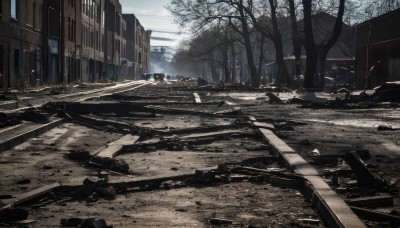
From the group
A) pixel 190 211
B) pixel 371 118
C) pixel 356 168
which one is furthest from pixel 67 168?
pixel 371 118

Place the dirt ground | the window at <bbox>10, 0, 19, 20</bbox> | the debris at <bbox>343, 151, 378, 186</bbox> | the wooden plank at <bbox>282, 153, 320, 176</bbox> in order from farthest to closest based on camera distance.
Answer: the window at <bbox>10, 0, 19, 20</bbox>, the wooden plank at <bbox>282, 153, 320, 176</bbox>, the debris at <bbox>343, 151, 378, 186</bbox>, the dirt ground

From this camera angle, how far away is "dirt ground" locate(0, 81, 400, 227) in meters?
4.02

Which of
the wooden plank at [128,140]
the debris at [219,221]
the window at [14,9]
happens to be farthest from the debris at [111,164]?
the window at [14,9]

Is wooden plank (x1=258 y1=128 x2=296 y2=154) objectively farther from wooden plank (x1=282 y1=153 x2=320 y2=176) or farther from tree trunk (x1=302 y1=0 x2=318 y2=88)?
tree trunk (x1=302 y1=0 x2=318 y2=88)

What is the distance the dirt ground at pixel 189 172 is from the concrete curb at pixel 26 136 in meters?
0.10

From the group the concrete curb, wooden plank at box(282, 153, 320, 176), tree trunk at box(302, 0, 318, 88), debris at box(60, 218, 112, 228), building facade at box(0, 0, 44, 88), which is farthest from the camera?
tree trunk at box(302, 0, 318, 88)

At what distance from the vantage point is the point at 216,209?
427 centimetres

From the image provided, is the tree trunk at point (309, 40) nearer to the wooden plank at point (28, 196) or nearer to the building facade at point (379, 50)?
the building facade at point (379, 50)

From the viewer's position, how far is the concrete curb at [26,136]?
24.5 feet

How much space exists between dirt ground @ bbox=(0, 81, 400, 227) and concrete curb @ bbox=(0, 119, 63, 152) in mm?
98

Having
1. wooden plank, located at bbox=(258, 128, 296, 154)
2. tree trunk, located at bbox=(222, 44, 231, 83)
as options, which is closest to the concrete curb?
wooden plank, located at bbox=(258, 128, 296, 154)

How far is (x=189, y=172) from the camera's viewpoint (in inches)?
227

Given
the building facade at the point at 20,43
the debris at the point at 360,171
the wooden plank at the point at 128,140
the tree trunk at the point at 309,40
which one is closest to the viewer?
the debris at the point at 360,171

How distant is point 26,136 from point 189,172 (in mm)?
3798
